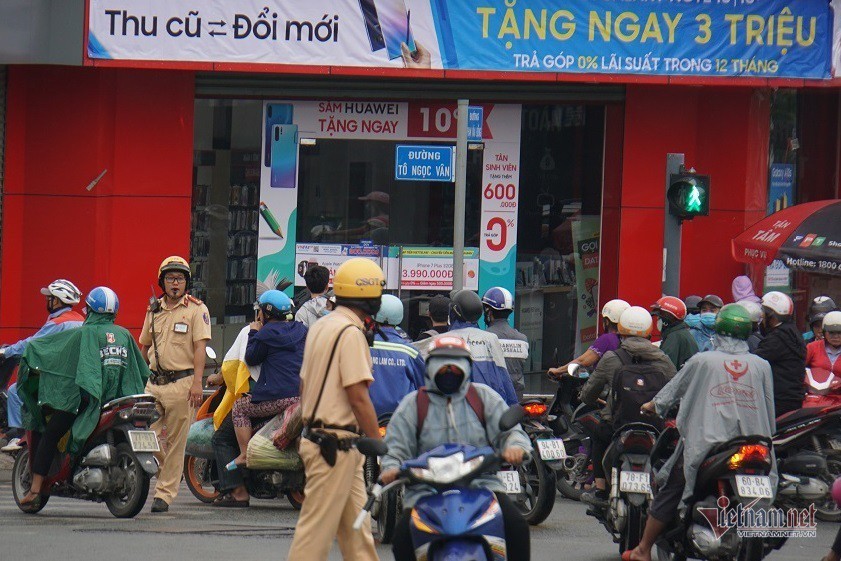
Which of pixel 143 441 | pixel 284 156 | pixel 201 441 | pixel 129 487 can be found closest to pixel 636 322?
pixel 143 441

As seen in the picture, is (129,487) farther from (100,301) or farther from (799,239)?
(799,239)

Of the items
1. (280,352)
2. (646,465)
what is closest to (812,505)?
(646,465)

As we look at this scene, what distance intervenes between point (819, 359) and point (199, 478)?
531 centimetres

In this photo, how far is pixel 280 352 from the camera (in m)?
11.1

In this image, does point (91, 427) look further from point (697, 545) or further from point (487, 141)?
point (487, 141)

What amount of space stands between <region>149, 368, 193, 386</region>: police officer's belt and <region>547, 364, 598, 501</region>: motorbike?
322 cm

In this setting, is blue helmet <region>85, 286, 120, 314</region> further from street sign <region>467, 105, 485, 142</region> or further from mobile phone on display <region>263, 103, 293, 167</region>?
mobile phone on display <region>263, 103, 293, 167</region>

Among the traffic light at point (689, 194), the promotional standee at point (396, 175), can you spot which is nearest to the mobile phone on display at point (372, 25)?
the promotional standee at point (396, 175)

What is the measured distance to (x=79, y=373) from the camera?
421 inches

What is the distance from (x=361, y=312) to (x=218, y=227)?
1027 centimetres

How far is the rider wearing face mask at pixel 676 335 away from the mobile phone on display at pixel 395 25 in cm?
527

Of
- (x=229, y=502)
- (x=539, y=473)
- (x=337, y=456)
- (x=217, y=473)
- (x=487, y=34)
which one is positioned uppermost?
(x=487, y=34)

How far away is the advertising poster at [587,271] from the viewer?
17.7 meters

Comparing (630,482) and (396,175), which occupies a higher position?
(396,175)
